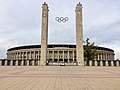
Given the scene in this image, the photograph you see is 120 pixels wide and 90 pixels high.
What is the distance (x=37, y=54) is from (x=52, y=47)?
9.07 metres

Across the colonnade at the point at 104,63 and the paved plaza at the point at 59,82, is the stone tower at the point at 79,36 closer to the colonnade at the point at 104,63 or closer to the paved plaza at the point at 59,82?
the colonnade at the point at 104,63

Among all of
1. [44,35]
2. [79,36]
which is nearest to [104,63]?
[79,36]

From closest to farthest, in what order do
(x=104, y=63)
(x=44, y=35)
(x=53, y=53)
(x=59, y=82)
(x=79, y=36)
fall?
(x=59, y=82) → (x=104, y=63) → (x=79, y=36) → (x=44, y=35) → (x=53, y=53)

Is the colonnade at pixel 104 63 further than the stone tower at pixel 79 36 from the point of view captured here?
No

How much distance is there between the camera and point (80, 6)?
68.4 meters

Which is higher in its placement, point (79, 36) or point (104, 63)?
point (79, 36)

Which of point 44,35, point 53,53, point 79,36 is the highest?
point 44,35

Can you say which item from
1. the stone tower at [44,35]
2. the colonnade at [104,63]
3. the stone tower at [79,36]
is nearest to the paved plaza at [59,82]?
the colonnade at [104,63]

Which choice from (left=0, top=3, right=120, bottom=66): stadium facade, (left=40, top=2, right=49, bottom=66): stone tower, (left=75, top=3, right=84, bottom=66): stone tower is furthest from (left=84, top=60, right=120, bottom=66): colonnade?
(left=40, top=2, right=49, bottom=66): stone tower

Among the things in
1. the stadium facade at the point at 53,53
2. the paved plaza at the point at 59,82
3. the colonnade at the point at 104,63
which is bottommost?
the paved plaza at the point at 59,82

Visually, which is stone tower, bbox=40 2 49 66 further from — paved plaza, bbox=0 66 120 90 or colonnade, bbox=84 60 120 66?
paved plaza, bbox=0 66 120 90

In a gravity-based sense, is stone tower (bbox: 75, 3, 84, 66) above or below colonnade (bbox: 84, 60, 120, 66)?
above

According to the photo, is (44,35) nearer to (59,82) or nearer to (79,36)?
(79,36)

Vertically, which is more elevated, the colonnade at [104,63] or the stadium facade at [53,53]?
the stadium facade at [53,53]
